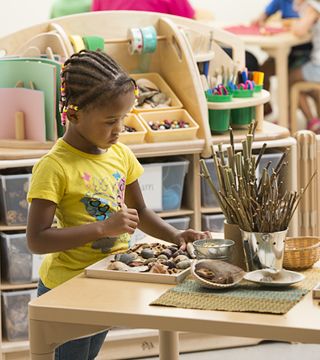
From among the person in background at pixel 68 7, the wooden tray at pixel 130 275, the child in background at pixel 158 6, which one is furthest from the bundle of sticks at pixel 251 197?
the person in background at pixel 68 7

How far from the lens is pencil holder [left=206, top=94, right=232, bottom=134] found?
3.10 m

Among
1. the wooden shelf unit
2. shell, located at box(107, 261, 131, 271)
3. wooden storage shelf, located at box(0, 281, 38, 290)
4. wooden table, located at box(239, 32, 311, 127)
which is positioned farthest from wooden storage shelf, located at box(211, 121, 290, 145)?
wooden table, located at box(239, 32, 311, 127)

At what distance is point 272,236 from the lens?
195 cm

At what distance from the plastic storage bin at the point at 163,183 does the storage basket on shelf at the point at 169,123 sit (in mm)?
97

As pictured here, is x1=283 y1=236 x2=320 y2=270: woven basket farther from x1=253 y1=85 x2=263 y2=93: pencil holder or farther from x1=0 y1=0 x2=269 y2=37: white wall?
x1=0 y1=0 x2=269 y2=37: white wall

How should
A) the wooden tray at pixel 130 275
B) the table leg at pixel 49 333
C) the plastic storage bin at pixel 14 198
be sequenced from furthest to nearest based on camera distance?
the plastic storage bin at pixel 14 198
the wooden tray at pixel 130 275
the table leg at pixel 49 333

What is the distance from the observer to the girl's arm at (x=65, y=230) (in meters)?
2.03

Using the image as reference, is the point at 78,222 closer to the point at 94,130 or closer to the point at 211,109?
the point at 94,130

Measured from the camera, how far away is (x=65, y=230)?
2062mm

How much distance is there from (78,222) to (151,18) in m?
1.30

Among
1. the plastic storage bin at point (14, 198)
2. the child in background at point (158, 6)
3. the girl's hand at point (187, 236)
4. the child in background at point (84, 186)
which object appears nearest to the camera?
the child in background at point (84, 186)

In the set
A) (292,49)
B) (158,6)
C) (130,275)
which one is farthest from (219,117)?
(292,49)

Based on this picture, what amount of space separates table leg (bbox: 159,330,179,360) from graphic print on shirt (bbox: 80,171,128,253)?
24 centimetres

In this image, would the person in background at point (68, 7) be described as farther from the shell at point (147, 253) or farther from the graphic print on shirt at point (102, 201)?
the shell at point (147, 253)
